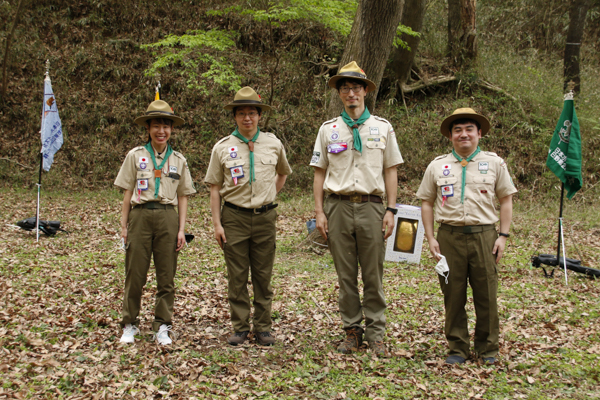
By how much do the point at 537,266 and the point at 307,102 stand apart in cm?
1022

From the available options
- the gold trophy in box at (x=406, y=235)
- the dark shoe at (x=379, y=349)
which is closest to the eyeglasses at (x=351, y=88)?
the dark shoe at (x=379, y=349)

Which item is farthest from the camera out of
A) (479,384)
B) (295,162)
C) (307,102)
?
(307,102)

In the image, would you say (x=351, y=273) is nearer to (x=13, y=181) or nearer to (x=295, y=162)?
(x=295, y=162)

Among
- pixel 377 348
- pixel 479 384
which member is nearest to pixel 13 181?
pixel 377 348

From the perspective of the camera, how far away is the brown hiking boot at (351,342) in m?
4.37

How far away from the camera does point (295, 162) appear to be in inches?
590

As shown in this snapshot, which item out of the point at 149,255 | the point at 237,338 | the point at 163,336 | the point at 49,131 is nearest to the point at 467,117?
the point at 237,338

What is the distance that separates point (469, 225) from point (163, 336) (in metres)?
2.83

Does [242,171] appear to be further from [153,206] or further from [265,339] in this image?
[265,339]

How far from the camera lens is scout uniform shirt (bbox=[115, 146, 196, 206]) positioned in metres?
4.54

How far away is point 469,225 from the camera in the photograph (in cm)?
410

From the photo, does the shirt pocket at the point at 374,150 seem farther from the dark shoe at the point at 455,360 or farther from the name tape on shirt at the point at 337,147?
the dark shoe at the point at 455,360

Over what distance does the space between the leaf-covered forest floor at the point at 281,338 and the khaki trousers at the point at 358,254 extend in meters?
0.35

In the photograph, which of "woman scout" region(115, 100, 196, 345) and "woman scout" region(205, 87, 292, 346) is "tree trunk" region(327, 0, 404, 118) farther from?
"woman scout" region(115, 100, 196, 345)
